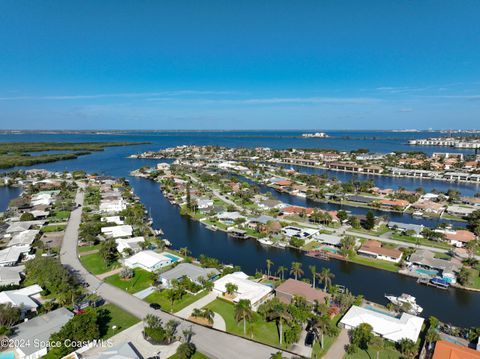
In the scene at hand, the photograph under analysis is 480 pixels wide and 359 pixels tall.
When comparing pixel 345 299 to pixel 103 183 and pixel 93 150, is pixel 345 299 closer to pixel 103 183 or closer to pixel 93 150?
pixel 103 183

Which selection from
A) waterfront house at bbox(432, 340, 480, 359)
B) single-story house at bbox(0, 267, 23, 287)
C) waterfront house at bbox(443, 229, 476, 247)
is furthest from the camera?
waterfront house at bbox(443, 229, 476, 247)

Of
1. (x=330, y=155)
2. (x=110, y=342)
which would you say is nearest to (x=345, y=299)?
(x=110, y=342)

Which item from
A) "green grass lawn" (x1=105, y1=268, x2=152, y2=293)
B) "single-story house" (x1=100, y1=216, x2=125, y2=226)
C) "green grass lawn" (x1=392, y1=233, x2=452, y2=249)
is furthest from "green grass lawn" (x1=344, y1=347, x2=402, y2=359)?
"single-story house" (x1=100, y1=216, x2=125, y2=226)

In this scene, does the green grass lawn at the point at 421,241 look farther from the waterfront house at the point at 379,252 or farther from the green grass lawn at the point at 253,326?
the green grass lawn at the point at 253,326

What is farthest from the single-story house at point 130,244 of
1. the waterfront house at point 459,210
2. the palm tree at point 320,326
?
the waterfront house at point 459,210

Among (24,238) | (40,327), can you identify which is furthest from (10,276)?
(24,238)

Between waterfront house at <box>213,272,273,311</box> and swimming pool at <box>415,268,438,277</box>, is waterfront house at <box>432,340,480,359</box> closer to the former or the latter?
waterfront house at <box>213,272,273,311</box>

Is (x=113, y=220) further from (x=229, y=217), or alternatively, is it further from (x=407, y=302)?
(x=407, y=302)
